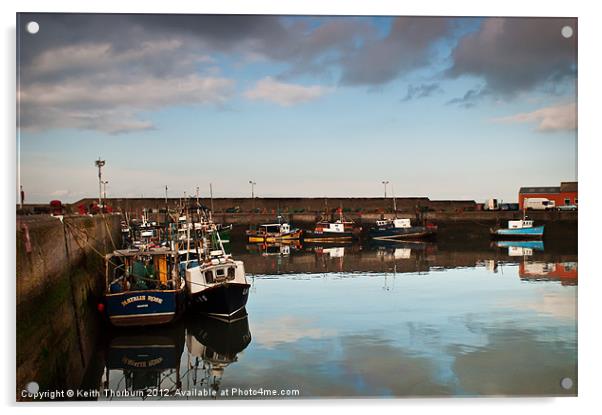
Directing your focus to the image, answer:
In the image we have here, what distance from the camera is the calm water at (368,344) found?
9281 millimetres

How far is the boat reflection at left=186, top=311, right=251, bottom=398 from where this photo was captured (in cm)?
1062

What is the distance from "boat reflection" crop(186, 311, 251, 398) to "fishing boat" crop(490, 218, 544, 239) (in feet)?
115

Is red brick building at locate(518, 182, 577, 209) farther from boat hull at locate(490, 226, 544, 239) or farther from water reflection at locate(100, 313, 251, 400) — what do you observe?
boat hull at locate(490, 226, 544, 239)

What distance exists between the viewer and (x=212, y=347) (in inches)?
514

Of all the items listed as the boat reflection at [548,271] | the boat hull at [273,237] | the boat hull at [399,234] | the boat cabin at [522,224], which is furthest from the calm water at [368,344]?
the boat hull at [399,234]

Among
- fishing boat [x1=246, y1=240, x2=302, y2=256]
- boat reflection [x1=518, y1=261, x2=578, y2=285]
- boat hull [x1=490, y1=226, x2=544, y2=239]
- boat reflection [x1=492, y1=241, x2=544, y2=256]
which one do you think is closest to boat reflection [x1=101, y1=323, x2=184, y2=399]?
boat reflection [x1=518, y1=261, x2=578, y2=285]

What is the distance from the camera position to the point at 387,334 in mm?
Result: 13188

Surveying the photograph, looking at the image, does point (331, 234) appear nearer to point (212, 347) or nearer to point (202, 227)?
point (202, 227)

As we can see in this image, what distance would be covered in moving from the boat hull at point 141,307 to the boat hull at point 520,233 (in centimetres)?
3717

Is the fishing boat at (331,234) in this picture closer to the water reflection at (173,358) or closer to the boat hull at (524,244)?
the boat hull at (524,244)

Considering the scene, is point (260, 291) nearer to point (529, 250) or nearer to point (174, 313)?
point (174, 313)

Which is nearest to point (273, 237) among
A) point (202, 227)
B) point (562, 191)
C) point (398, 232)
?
point (398, 232)
